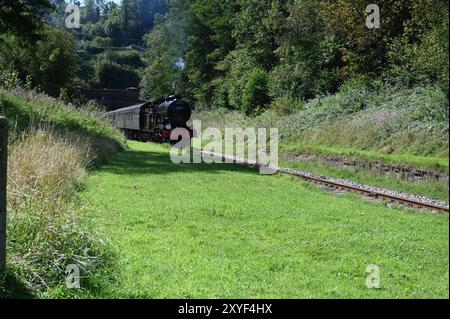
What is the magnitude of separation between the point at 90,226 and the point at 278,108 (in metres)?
29.2

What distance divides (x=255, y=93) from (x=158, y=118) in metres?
9.31

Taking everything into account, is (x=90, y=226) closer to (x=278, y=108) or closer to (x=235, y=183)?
(x=235, y=183)

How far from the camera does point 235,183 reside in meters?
13.8

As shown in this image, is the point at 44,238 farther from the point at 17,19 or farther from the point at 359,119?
the point at 359,119

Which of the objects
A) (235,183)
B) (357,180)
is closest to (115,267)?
(235,183)

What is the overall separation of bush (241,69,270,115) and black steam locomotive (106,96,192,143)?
7008 mm

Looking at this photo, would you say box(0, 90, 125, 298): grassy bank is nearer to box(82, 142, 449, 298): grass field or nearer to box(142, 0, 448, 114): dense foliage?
box(82, 142, 449, 298): grass field

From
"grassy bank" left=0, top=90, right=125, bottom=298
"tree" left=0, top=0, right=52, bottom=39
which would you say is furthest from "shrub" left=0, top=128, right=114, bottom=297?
"tree" left=0, top=0, right=52, bottom=39


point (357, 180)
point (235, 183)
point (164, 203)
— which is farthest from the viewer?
point (357, 180)

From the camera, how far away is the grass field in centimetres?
502

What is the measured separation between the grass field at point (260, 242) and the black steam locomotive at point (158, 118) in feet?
67.6

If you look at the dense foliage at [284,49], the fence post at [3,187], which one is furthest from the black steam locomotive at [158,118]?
the fence post at [3,187]
